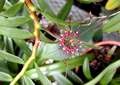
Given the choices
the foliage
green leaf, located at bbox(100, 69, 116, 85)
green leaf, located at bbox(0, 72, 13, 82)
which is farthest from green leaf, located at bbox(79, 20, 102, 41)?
green leaf, located at bbox(0, 72, 13, 82)

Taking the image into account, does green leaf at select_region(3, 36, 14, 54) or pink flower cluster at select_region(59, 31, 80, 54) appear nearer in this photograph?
pink flower cluster at select_region(59, 31, 80, 54)

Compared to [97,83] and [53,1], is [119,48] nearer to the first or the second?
[97,83]

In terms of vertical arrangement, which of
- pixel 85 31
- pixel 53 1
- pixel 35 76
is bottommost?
pixel 35 76

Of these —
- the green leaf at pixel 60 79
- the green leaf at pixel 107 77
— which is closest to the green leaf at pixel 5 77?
the green leaf at pixel 60 79

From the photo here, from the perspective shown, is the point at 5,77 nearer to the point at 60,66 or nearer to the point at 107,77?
the point at 60,66

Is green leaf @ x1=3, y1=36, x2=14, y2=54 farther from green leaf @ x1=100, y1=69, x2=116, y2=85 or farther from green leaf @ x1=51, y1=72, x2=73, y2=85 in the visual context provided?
green leaf @ x1=100, y1=69, x2=116, y2=85

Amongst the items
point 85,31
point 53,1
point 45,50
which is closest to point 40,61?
point 45,50

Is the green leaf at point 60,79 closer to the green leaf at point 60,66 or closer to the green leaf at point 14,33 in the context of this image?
the green leaf at point 60,66
